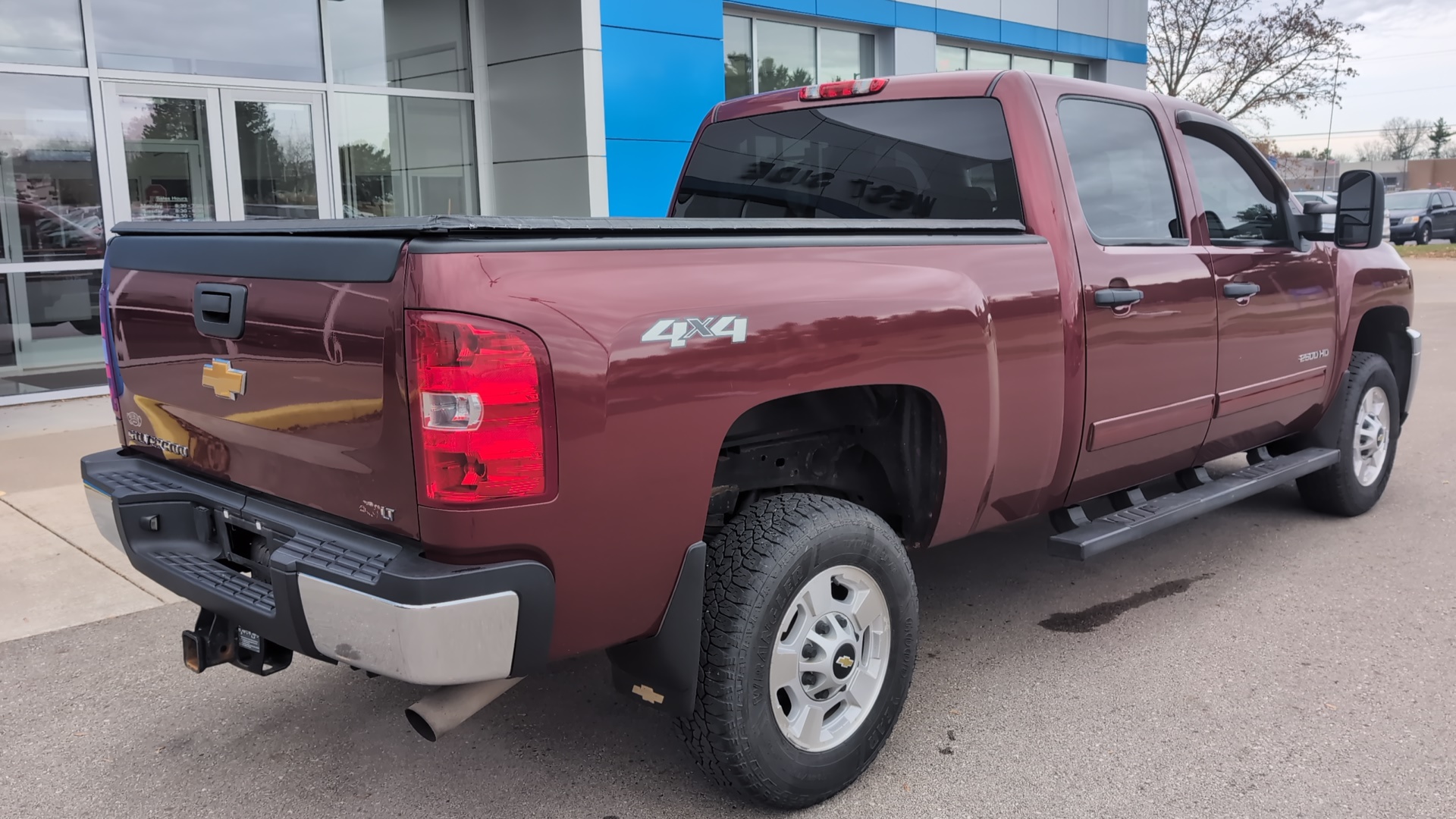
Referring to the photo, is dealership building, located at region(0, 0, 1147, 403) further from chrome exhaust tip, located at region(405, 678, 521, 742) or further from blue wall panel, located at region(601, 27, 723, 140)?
chrome exhaust tip, located at region(405, 678, 521, 742)

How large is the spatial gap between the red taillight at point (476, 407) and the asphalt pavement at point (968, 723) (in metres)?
1.17

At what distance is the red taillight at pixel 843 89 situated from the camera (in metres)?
4.25

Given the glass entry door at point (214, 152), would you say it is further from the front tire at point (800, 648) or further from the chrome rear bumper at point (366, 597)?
the front tire at point (800, 648)

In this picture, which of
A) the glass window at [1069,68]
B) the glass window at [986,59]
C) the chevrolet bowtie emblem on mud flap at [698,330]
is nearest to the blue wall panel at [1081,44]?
the glass window at [1069,68]

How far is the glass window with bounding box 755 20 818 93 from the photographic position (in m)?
13.6

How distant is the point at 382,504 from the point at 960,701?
210 centimetres

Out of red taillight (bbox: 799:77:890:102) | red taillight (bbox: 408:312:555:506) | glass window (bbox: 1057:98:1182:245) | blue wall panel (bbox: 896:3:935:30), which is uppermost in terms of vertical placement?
blue wall panel (bbox: 896:3:935:30)

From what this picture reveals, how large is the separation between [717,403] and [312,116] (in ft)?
29.4

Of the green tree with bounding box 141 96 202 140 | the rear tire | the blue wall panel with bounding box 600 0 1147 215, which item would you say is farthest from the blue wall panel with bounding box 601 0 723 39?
the rear tire

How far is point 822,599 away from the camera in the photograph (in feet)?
9.96

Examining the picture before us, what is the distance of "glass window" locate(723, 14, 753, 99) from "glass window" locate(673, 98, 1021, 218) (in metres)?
8.76

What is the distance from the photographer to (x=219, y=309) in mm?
2799

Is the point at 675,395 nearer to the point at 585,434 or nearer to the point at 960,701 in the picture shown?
the point at 585,434

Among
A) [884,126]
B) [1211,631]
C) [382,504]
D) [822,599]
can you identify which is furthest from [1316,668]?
[382,504]
